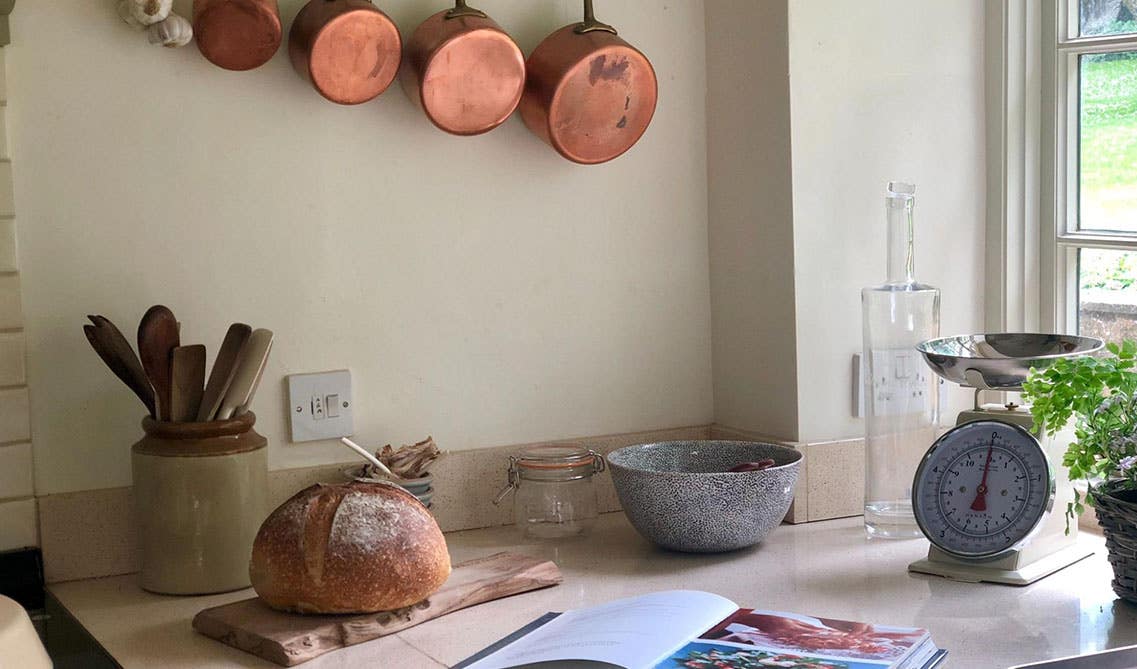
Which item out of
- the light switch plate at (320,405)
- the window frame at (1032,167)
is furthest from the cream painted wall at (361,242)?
the window frame at (1032,167)

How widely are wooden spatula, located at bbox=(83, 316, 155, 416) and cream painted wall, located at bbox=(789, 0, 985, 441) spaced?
0.96m

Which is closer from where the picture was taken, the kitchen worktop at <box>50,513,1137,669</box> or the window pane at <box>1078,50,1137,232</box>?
the kitchen worktop at <box>50,513,1137,669</box>

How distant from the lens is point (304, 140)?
1.80 m

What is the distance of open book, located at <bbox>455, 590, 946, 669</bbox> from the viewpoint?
123 cm

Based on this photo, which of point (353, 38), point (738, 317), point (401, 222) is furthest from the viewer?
point (738, 317)

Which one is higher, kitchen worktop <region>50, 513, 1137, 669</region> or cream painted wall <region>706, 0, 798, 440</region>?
cream painted wall <region>706, 0, 798, 440</region>

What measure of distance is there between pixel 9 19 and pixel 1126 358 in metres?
1.43

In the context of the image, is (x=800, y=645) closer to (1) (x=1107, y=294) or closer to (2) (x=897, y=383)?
(2) (x=897, y=383)

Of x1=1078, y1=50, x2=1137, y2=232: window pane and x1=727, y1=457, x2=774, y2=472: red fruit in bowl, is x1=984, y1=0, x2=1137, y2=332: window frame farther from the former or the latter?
x1=727, y1=457, x2=774, y2=472: red fruit in bowl

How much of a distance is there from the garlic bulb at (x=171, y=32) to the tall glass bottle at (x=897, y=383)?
3.30 feet

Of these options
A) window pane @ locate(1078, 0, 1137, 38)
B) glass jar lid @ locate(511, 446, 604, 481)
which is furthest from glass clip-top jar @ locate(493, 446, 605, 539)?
window pane @ locate(1078, 0, 1137, 38)

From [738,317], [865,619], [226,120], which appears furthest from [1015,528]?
[226,120]

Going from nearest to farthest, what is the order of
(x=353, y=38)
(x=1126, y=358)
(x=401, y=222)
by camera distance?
(x=1126, y=358)
(x=353, y=38)
(x=401, y=222)

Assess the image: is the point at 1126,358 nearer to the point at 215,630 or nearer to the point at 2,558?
the point at 215,630
